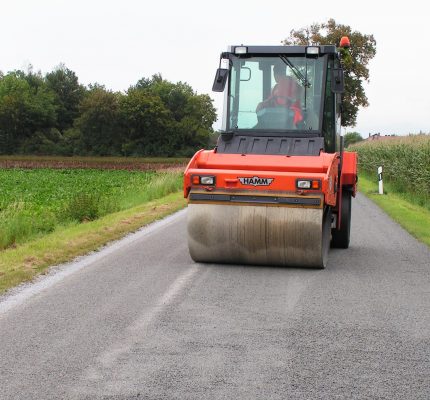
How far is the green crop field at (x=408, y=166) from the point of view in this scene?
23.8 meters

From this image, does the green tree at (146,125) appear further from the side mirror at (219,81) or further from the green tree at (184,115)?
the side mirror at (219,81)

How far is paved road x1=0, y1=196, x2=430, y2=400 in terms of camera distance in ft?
16.1

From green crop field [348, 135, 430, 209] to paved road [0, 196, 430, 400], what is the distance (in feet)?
46.4

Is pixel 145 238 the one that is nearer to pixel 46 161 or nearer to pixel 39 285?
pixel 39 285

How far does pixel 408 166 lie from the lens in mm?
26688

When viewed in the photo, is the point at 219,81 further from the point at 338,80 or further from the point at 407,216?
the point at 407,216

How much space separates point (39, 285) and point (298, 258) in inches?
129

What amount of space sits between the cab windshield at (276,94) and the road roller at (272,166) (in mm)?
14

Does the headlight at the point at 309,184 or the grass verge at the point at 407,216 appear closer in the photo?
the headlight at the point at 309,184

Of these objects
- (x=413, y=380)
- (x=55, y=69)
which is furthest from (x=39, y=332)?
(x=55, y=69)

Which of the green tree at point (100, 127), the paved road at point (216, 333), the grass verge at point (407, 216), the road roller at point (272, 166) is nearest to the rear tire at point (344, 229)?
the road roller at point (272, 166)

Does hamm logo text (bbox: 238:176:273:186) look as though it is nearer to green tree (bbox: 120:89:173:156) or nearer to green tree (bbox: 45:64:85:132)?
green tree (bbox: 120:89:173:156)

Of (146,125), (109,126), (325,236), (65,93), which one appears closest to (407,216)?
(325,236)

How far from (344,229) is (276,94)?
8.37 ft
